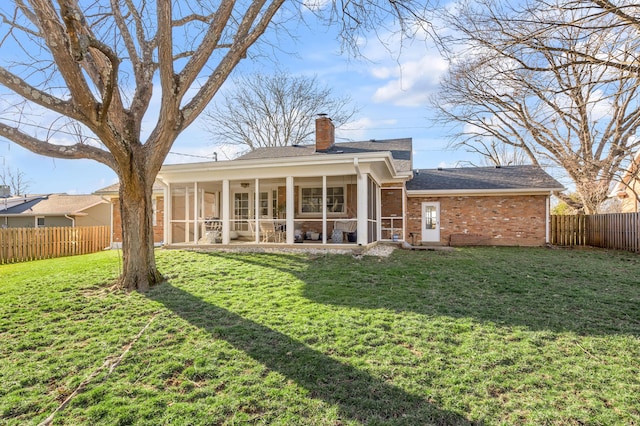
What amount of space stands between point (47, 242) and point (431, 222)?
15.8 meters

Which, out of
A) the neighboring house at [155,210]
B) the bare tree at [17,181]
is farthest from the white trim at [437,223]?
the bare tree at [17,181]

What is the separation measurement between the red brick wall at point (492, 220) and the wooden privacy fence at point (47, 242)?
46.5ft

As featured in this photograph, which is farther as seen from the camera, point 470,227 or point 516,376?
point 470,227

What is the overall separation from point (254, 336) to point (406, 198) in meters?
12.4

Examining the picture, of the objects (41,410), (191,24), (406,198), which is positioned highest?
(191,24)

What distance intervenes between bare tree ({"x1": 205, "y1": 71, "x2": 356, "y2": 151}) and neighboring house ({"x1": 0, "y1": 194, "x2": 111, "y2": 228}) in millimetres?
9514

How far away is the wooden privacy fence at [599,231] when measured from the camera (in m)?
13.0

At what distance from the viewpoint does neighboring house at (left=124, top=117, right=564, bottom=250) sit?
1117 cm

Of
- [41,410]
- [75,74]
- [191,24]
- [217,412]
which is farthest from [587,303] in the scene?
[191,24]

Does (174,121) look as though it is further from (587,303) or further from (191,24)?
(587,303)

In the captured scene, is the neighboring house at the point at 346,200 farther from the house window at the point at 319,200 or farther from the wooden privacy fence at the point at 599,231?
the wooden privacy fence at the point at 599,231

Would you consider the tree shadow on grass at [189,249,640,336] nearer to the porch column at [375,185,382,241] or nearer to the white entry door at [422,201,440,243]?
the porch column at [375,185,382,241]

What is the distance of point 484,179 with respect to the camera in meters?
16.0

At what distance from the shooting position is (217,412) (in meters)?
3.09
